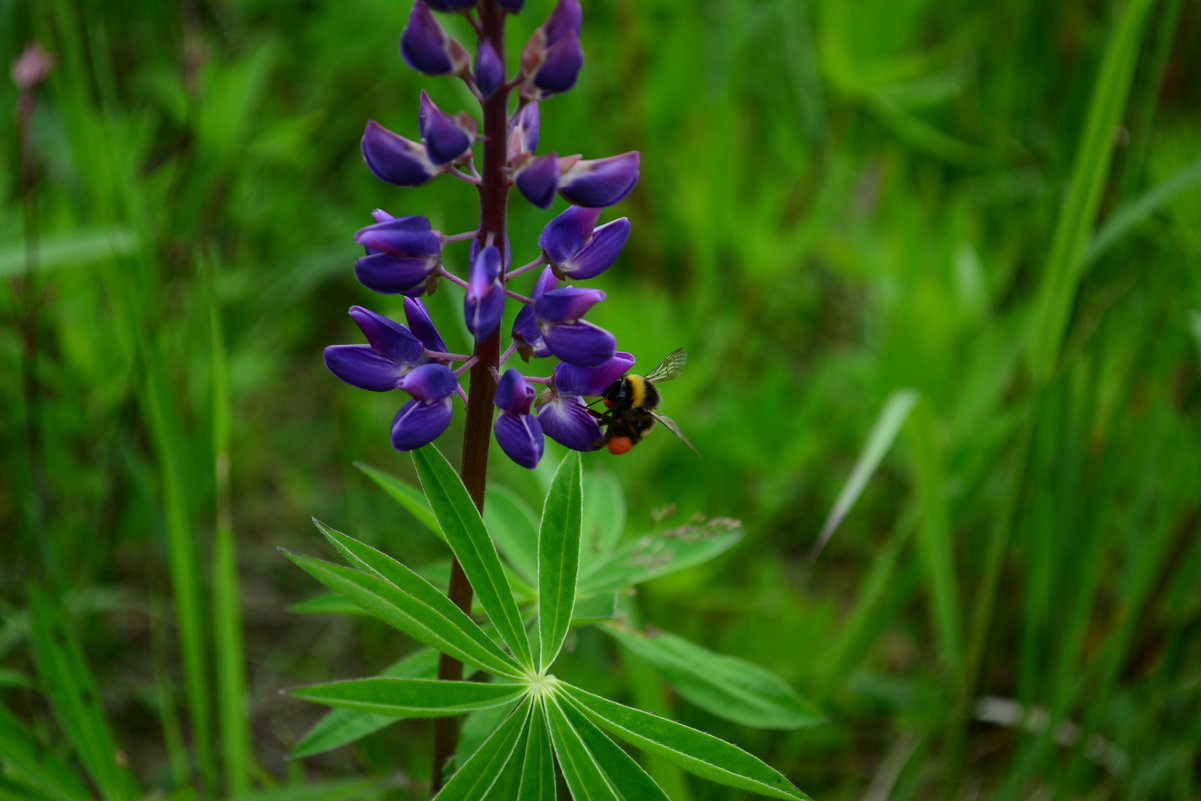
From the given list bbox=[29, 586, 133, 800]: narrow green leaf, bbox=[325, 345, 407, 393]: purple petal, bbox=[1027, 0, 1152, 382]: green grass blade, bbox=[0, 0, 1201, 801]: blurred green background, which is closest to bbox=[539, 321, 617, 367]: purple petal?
bbox=[325, 345, 407, 393]: purple petal

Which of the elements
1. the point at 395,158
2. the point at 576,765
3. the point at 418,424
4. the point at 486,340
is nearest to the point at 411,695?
the point at 576,765

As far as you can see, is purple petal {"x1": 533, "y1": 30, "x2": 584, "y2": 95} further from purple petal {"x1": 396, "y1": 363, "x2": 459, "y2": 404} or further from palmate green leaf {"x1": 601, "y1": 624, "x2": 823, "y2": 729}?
palmate green leaf {"x1": 601, "y1": 624, "x2": 823, "y2": 729}

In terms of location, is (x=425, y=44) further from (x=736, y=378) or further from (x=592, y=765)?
(x=736, y=378)

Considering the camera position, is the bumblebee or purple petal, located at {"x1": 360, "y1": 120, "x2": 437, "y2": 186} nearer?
purple petal, located at {"x1": 360, "y1": 120, "x2": 437, "y2": 186}

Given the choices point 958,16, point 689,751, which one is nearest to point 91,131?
point 689,751

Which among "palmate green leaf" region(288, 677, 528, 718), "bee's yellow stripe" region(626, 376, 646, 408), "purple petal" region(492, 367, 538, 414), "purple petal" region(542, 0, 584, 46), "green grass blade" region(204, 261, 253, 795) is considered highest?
"purple petal" region(542, 0, 584, 46)

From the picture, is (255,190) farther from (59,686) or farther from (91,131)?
(59,686)
